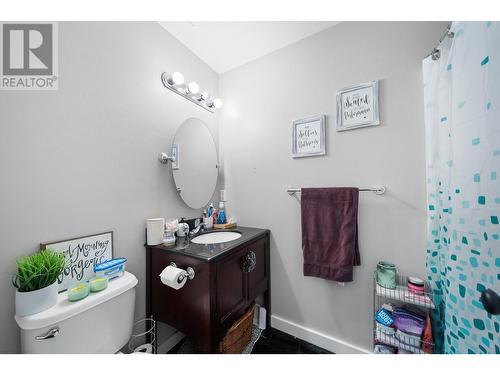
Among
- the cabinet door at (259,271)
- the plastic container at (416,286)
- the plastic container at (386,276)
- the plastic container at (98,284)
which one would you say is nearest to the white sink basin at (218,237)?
the cabinet door at (259,271)

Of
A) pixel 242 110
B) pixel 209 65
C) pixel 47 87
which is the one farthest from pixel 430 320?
pixel 209 65

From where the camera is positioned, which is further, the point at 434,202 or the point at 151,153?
the point at 151,153

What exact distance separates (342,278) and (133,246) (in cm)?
129

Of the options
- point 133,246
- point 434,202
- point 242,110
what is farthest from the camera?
point 242,110

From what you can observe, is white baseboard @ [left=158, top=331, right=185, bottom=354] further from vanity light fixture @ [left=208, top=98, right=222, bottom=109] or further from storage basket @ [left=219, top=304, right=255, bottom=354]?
vanity light fixture @ [left=208, top=98, right=222, bottom=109]

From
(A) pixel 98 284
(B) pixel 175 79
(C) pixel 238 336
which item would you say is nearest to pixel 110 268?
(A) pixel 98 284

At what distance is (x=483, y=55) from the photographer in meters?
0.55

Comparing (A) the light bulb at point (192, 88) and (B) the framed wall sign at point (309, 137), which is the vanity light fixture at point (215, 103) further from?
(B) the framed wall sign at point (309, 137)

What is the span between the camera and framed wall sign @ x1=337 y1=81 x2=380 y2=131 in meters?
1.07

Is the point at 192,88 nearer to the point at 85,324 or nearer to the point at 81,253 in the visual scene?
the point at 81,253

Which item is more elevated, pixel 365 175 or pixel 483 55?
pixel 483 55

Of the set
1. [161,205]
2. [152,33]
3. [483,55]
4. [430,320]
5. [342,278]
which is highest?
[152,33]

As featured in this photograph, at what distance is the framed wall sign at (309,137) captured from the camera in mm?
1226

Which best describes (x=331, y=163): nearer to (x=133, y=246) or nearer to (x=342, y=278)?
(x=342, y=278)
